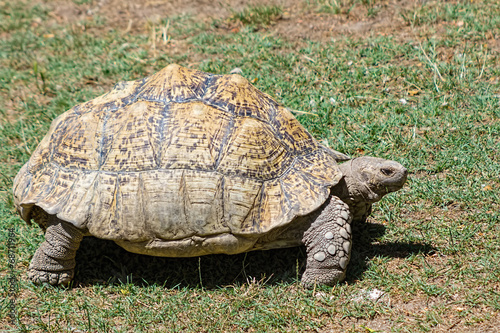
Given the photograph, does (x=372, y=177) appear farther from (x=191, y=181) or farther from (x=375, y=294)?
(x=191, y=181)

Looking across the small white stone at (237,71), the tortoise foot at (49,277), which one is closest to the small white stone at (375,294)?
the tortoise foot at (49,277)

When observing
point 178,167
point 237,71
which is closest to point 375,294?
point 178,167

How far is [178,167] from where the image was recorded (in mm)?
4117

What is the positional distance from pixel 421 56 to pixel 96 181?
4.35m

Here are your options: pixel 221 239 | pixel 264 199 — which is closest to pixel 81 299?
pixel 221 239

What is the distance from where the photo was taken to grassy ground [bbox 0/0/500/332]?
407 centimetres

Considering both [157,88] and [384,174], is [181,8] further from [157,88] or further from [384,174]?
[384,174]

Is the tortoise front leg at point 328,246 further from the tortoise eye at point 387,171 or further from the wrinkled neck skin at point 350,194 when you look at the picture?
the tortoise eye at point 387,171

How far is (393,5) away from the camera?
25.7 feet

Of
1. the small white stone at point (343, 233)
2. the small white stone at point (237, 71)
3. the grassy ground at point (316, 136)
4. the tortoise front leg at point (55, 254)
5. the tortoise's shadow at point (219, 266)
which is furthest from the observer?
the small white stone at point (237, 71)

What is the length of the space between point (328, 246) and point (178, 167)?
4.13 ft

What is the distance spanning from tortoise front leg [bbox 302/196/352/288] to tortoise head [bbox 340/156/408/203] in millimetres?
323

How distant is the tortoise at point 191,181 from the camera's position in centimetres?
410

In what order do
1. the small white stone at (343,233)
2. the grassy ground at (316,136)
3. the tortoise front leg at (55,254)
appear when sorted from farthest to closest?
the tortoise front leg at (55,254) < the small white stone at (343,233) < the grassy ground at (316,136)
